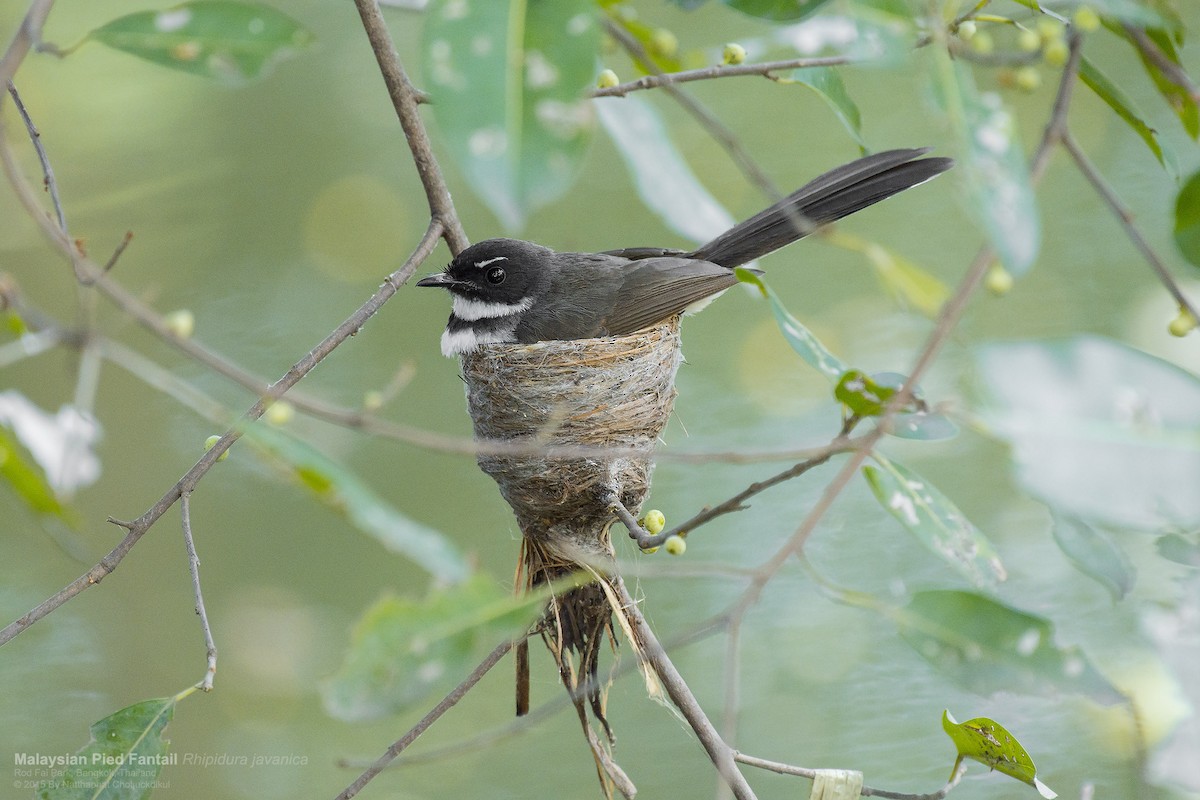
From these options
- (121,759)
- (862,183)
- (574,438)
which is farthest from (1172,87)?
(121,759)

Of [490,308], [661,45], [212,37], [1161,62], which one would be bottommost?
[490,308]

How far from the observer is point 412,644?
987mm

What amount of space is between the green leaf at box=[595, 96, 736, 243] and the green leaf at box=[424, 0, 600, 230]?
387mm

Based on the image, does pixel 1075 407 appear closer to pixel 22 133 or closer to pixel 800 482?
pixel 800 482

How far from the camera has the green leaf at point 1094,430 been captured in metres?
0.95

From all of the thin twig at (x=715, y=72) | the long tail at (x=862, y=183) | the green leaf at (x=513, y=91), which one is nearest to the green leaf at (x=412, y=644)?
the green leaf at (x=513, y=91)

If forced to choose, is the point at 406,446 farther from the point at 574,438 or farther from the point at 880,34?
the point at 880,34

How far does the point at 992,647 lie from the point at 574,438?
4.41 ft

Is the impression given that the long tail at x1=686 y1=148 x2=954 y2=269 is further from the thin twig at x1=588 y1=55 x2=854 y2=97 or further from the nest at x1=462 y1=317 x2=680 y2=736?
→ the thin twig at x1=588 y1=55 x2=854 y2=97

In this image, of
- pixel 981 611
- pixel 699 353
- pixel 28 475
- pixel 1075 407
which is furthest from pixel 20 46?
pixel 699 353

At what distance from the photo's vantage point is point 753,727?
13.7 ft

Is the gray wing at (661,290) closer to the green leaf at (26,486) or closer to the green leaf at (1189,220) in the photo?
the green leaf at (1189,220)

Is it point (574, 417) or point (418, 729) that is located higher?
point (574, 417)

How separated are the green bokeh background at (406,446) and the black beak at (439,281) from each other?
4.61 feet
